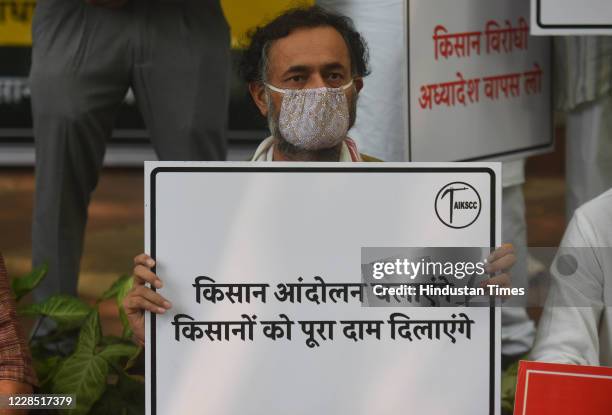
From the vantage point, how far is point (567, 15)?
259cm

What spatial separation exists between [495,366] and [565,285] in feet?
1.13

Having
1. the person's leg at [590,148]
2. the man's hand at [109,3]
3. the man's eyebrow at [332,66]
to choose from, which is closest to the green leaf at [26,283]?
the man's hand at [109,3]

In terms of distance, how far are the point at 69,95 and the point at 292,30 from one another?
867 millimetres

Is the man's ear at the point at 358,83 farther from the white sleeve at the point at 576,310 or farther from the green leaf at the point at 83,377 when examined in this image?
the green leaf at the point at 83,377

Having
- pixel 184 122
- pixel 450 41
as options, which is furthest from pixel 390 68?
pixel 184 122

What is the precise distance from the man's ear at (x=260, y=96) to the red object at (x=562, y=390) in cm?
99

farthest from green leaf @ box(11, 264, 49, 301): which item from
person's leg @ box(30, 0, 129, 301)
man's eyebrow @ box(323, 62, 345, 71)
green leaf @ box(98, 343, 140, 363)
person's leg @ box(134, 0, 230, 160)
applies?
man's eyebrow @ box(323, 62, 345, 71)

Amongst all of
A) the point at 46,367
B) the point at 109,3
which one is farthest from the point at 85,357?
the point at 109,3

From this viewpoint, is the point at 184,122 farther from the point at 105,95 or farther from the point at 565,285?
the point at 565,285

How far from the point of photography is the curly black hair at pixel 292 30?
8.89 feet

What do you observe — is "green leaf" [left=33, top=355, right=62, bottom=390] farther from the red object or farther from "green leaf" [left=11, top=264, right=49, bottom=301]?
the red object

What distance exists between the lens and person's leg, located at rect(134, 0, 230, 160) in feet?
10.4

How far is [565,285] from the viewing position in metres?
2.43

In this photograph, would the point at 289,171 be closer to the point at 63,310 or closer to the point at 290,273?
the point at 290,273
